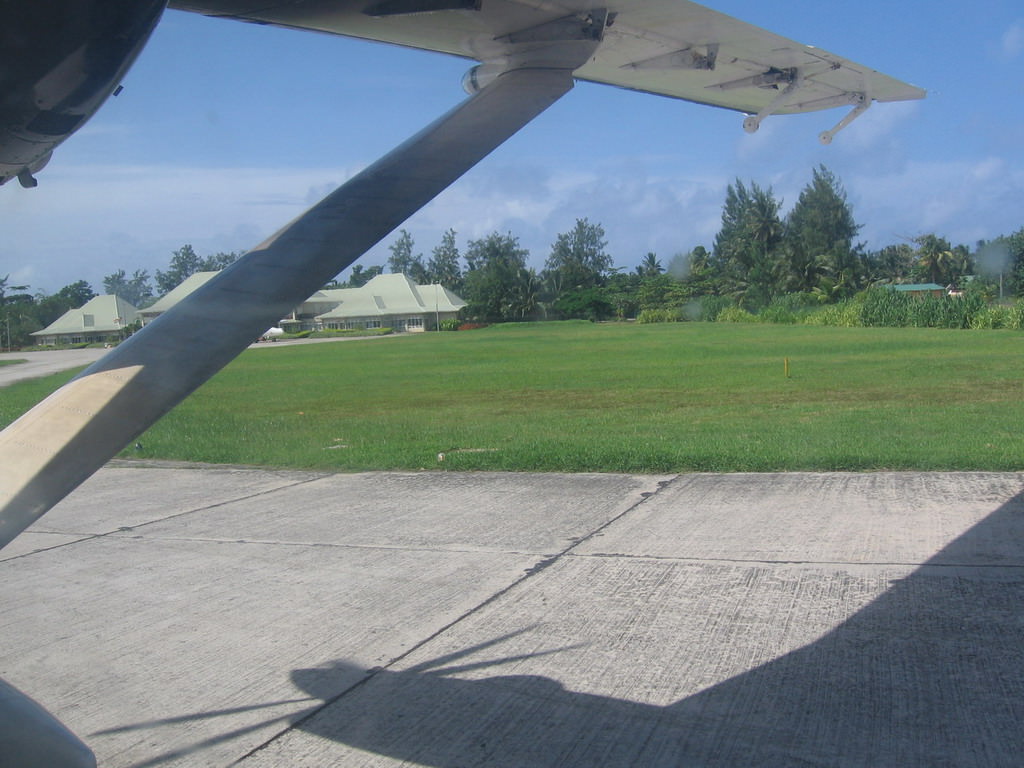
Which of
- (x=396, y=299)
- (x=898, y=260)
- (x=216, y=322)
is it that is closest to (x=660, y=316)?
(x=396, y=299)

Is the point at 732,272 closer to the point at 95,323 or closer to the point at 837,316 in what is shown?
the point at 837,316

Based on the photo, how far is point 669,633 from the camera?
5.05 meters

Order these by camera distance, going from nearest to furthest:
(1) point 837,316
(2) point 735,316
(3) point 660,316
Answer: (1) point 837,316
(2) point 735,316
(3) point 660,316

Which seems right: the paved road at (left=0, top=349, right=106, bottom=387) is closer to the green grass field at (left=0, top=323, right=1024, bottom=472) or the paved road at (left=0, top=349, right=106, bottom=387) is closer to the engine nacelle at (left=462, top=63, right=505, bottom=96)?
the green grass field at (left=0, top=323, right=1024, bottom=472)

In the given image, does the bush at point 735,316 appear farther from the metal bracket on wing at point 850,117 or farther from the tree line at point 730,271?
the metal bracket on wing at point 850,117

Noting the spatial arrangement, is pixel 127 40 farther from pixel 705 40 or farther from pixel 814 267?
pixel 814 267

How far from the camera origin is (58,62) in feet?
7.72

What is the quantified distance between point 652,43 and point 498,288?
242ft

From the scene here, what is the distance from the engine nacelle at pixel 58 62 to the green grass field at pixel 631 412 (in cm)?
773

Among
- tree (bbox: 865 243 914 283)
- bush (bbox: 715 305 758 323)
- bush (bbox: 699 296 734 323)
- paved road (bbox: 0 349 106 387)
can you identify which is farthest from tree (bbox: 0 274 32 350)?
tree (bbox: 865 243 914 283)

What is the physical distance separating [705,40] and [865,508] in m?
4.56

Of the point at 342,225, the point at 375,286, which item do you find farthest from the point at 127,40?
the point at 375,286

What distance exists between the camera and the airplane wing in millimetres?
3555

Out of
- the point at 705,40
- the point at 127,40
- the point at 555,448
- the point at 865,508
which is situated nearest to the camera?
the point at 127,40
